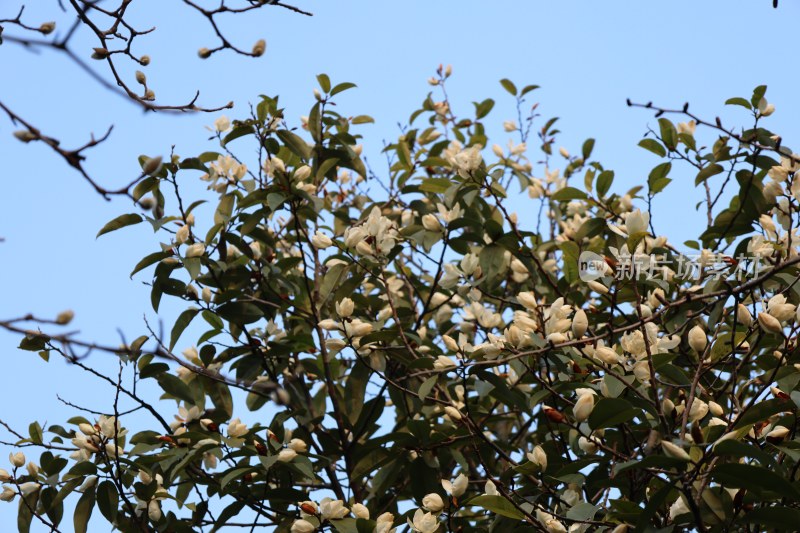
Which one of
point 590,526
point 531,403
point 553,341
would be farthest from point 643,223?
point 590,526

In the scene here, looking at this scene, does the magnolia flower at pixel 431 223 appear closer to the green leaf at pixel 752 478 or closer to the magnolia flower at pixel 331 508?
the magnolia flower at pixel 331 508

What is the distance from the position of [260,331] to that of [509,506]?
3.42 feet

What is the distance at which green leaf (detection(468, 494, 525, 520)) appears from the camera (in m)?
1.76

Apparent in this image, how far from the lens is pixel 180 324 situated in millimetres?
2420

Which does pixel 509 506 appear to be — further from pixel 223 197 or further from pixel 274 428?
Result: pixel 223 197

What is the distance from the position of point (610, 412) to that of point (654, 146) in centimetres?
124

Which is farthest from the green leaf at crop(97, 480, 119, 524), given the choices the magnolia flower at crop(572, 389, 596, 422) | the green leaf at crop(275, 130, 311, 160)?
the magnolia flower at crop(572, 389, 596, 422)

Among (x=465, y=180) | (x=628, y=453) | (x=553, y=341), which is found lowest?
(x=628, y=453)

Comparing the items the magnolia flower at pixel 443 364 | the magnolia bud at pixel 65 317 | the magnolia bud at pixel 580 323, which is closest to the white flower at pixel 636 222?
the magnolia bud at pixel 580 323

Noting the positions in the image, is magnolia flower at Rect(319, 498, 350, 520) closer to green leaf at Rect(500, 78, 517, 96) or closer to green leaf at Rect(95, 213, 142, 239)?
green leaf at Rect(95, 213, 142, 239)

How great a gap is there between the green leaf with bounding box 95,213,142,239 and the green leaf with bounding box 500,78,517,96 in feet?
6.64

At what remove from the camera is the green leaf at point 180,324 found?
→ 2420mm

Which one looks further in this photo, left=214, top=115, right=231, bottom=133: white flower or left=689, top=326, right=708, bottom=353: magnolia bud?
left=214, top=115, right=231, bottom=133: white flower

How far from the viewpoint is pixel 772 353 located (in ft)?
7.41
